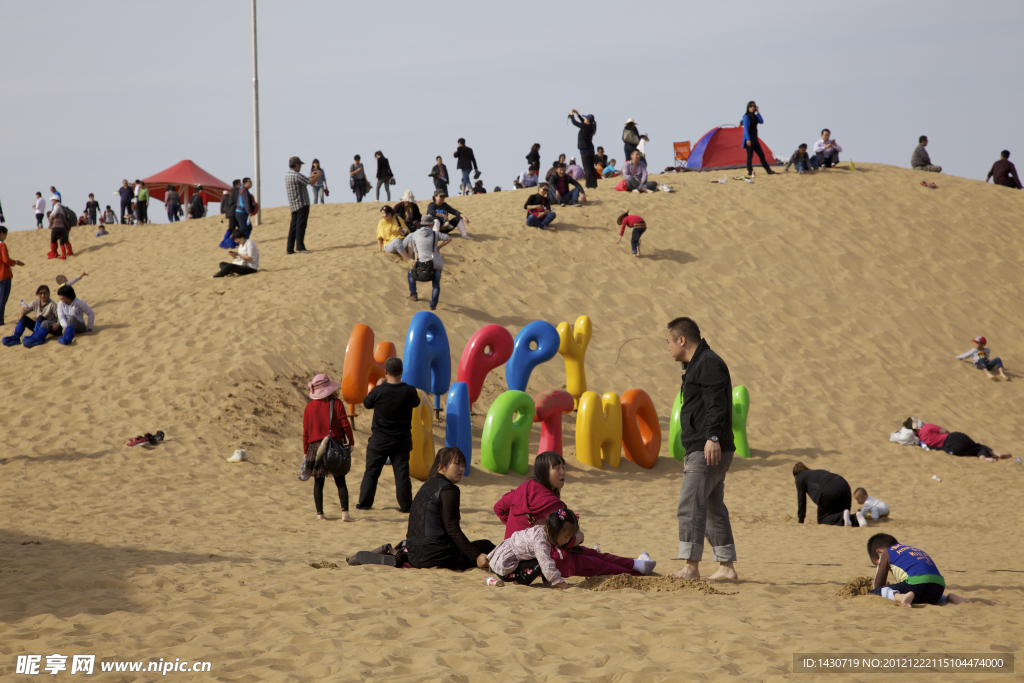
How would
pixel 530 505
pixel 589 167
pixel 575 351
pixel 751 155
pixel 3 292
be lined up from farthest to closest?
pixel 751 155 < pixel 589 167 < pixel 3 292 < pixel 575 351 < pixel 530 505

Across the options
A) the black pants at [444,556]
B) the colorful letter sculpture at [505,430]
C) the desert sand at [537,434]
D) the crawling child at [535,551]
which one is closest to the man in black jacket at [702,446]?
the desert sand at [537,434]

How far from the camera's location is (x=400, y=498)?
912 centimetres

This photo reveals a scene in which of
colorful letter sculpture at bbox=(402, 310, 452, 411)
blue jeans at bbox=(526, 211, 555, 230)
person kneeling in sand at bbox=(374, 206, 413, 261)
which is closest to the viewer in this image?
colorful letter sculpture at bbox=(402, 310, 452, 411)

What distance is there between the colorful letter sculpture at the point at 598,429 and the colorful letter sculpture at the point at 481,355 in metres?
1.52

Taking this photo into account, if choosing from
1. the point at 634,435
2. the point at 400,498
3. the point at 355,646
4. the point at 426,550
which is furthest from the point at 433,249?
the point at 355,646

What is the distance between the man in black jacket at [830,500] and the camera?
9.55 m

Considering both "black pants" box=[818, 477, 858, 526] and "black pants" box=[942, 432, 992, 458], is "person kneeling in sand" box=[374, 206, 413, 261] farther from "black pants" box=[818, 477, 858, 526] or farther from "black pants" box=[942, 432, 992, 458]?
"black pants" box=[942, 432, 992, 458]

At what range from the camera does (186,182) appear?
28.9 metres

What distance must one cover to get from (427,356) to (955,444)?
30.0 feet

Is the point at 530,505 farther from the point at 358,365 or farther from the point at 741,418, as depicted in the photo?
the point at 741,418

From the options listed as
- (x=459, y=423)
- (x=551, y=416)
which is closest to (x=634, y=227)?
(x=551, y=416)

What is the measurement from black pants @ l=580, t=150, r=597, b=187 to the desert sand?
826 mm

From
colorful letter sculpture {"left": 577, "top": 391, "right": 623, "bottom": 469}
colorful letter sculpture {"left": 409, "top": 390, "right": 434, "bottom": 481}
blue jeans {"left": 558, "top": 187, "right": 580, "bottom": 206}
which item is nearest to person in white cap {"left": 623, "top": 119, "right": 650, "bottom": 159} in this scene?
blue jeans {"left": 558, "top": 187, "right": 580, "bottom": 206}

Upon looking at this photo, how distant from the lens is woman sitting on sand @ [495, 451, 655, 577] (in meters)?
5.94
